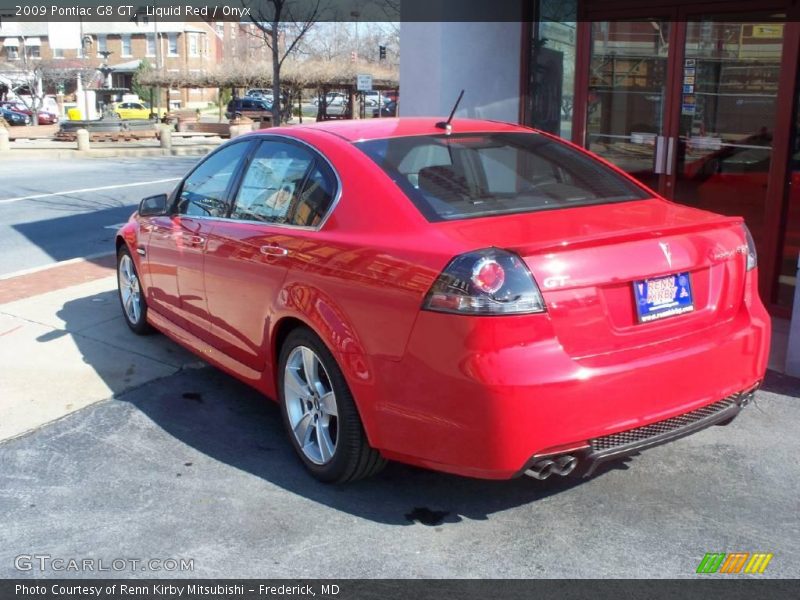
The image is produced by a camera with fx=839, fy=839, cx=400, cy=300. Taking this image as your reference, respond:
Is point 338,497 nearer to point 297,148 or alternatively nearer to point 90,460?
point 90,460

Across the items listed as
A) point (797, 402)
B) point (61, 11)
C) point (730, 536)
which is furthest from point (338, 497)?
point (61, 11)

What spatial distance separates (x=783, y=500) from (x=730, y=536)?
0.48m

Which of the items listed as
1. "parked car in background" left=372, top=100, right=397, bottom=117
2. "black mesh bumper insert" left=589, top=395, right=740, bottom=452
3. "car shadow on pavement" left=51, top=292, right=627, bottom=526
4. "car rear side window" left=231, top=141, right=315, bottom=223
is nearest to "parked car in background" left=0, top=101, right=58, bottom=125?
"parked car in background" left=372, top=100, right=397, bottom=117

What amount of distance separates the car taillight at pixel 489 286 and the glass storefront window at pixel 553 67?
5510 mm

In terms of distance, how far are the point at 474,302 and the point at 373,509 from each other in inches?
47.3

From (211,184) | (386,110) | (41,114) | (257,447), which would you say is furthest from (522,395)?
(41,114)

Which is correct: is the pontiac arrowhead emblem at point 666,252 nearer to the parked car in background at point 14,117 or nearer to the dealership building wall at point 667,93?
the dealership building wall at point 667,93

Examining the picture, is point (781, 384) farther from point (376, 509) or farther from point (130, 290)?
point (130, 290)

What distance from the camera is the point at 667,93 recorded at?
7.21 meters

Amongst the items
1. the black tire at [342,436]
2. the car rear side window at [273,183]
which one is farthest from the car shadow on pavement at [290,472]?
the car rear side window at [273,183]

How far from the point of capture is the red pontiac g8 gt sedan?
10.2 feet
